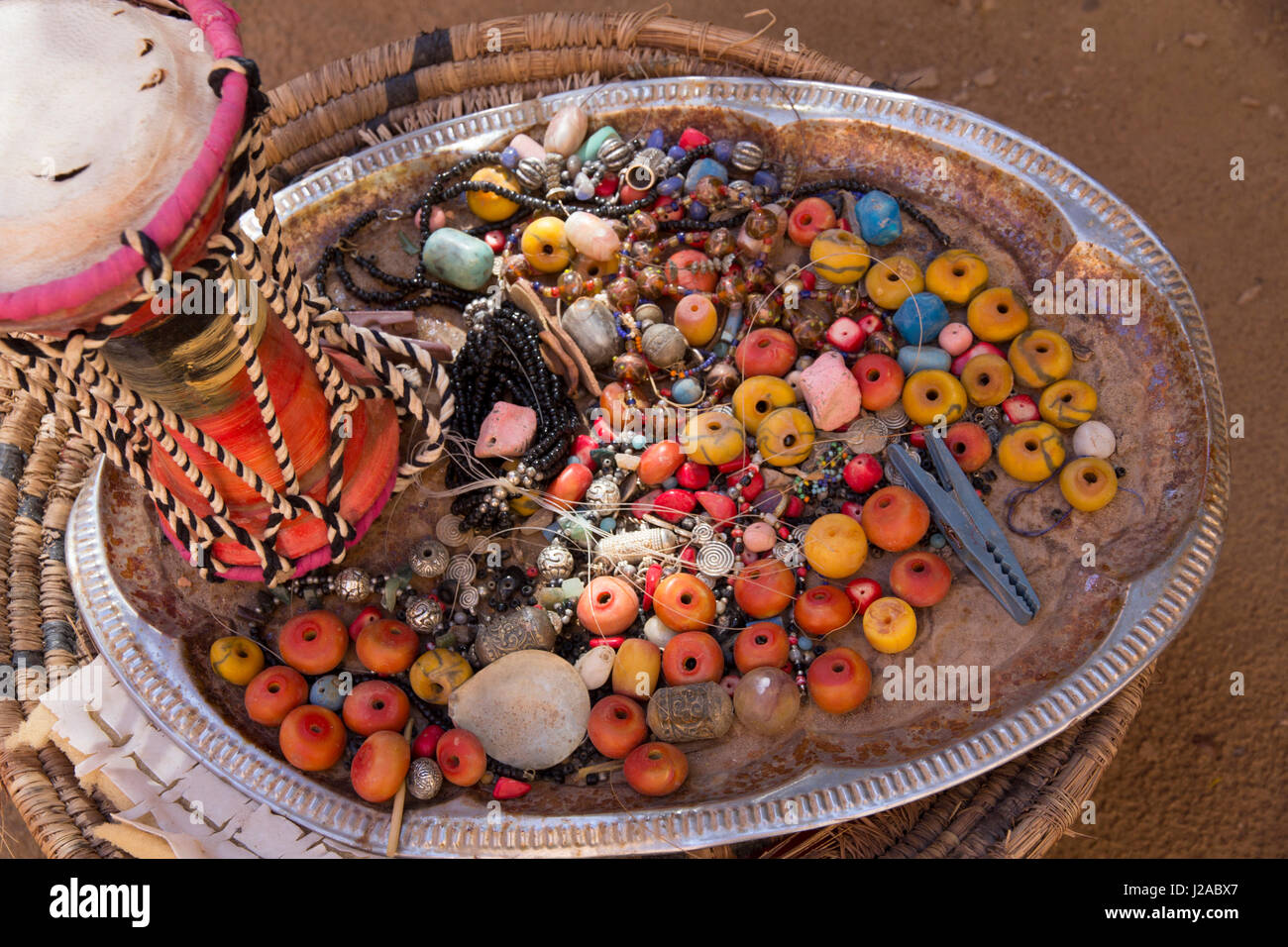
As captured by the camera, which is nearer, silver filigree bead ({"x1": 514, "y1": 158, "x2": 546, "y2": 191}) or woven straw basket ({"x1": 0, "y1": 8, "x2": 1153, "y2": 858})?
woven straw basket ({"x1": 0, "y1": 8, "x2": 1153, "y2": 858})

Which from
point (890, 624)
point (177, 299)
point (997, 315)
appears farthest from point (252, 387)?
point (997, 315)

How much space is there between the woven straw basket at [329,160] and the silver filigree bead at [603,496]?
0.88m

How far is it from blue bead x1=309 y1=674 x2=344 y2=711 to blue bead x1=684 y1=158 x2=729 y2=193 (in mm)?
1670

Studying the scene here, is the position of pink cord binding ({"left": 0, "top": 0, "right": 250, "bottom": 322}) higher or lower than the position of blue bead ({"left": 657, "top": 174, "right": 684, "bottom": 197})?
lower

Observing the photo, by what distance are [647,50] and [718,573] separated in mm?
1758

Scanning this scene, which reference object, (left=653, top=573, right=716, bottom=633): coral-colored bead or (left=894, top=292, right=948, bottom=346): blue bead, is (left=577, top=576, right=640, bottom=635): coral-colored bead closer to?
(left=653, top=573, right=716, bottom=633): coral-colored bead

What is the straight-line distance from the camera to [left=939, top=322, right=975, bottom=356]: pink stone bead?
275 cm

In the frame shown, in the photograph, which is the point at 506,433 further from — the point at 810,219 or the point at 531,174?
the point at 810,219

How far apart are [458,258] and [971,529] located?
157 cm

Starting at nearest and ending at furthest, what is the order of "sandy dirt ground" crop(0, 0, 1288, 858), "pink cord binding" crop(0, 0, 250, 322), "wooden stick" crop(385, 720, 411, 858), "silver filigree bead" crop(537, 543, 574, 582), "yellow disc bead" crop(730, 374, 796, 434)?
1. "pink cord binding" crop(0, 0, 250, 322)
2. "wooden stick" crop(385, 720, 411, 858)
3. "silver filigree bead" crop(537, 543, 574, 582)
4. "yellow disc bead" crop(730, 374, 796, 434)
5. "sandy dirt ground" crop(0, 0, 1288, 858)

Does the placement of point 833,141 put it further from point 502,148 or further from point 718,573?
point 718,573

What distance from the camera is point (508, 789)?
97.4 inches

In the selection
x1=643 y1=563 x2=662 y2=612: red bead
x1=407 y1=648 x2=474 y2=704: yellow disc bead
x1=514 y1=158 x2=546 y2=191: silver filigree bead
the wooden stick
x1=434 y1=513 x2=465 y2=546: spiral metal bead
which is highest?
x1=514 y1=158 x2=546 y2=191: silver filigree bead

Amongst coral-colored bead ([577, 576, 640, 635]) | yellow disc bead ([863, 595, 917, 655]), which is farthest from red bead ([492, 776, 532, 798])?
yellow disc bead ([863, 595, 917, 655])
